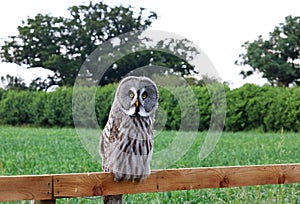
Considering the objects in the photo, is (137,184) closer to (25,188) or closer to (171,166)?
(25,188)

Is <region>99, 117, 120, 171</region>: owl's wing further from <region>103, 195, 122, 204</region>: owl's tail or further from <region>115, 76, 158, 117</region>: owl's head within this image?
<region>103, 195, 122, 204</region>: owl's tail

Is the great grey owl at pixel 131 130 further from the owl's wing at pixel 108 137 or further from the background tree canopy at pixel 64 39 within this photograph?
the background tree canopy at pixel 64 39

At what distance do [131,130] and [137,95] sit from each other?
21 cm

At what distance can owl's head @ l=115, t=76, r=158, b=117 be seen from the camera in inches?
113

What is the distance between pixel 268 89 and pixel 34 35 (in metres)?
20.0

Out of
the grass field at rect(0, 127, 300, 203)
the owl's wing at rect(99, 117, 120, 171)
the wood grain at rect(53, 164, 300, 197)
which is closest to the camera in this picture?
the wood grain at rect(53, 164, 300, 197)

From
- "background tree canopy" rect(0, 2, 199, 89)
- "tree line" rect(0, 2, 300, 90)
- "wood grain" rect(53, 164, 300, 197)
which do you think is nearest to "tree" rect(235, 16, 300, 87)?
"tree line" rect(0, 2, 300, 90)

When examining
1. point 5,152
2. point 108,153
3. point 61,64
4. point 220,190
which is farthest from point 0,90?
point 108,153

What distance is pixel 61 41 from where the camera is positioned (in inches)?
1356

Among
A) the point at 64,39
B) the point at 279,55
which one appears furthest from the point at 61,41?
the point at 279,55

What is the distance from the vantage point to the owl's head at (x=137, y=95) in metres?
2.88

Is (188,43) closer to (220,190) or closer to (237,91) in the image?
(220,190)

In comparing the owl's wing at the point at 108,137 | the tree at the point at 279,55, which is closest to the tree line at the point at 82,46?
the tree at the point at 279,55

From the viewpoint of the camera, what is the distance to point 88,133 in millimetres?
2793
